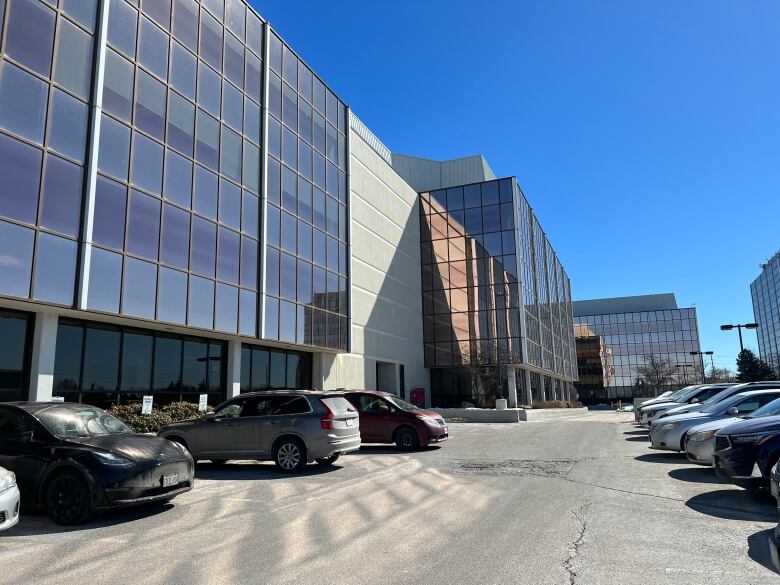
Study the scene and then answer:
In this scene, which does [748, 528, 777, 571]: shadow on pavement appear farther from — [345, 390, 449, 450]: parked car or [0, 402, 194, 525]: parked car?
[345, 390, 449, 450]: parked car

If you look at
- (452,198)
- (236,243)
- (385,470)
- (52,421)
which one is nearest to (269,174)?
(236,243)

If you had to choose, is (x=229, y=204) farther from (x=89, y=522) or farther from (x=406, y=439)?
(x=89, y=522)

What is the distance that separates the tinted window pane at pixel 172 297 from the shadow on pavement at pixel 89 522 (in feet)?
37.0

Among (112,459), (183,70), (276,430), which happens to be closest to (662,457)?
(276,430)

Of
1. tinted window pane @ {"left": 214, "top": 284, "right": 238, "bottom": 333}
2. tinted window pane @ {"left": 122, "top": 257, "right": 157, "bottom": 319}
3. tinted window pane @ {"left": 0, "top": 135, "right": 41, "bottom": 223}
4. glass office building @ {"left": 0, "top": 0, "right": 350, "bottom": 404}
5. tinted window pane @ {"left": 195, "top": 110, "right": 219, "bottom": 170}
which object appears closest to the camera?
tinted window pane @ {"left": 0, "top": 135, "right": 41, "bottom": 223}

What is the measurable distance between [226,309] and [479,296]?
89.0 feet

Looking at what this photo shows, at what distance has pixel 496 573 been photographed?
505cm

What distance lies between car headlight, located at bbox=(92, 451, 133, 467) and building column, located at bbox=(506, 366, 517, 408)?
38.1 metres

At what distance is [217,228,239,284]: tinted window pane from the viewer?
21.6m

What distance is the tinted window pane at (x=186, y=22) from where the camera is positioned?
2069cm

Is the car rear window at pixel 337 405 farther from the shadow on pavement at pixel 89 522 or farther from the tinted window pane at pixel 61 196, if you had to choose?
the tinted window pane at pixel 61 196

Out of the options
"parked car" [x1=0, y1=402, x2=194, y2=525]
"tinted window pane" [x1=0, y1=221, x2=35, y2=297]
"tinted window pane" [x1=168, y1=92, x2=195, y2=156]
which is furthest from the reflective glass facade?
"parked car" [x1=0, y1=402, x2=194, y2=525]

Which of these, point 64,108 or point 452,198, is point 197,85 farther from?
point 452,198

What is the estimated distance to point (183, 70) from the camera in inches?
816
